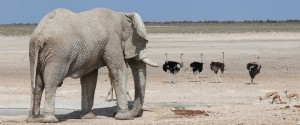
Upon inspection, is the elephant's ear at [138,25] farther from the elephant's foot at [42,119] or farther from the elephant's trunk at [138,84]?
the elephant's foot at [42,119]

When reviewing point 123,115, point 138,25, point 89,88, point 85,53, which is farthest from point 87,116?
point 138,25

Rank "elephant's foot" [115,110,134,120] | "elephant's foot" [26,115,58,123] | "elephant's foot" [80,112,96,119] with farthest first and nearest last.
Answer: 1. "elephant's foot" [80,112,96,119]
2. "elephant's foot" [115,110,134,120]
3. "elephant's foot" [26,115,58,123]

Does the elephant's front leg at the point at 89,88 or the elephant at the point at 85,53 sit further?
the elephant's front leg at the point at 89,88

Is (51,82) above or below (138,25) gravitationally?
below

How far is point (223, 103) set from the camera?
21.6 m

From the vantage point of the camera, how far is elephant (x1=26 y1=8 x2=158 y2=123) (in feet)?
52.7

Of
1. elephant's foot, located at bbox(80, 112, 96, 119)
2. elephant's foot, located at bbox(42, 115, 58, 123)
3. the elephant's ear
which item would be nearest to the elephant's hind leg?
elephant's foot, located at bbox(42, 115, 58, 123)

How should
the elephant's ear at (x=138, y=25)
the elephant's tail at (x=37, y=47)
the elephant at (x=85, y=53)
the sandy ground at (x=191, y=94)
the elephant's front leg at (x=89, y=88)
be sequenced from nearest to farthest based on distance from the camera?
the elephant's tail at (x=37, y=47), the elephant at (x=85, y=53), the sandy ground at (x=191, y=94), the elephant's ear at (x=138, y=25), the elephant's front leg at (x=89, y=88)

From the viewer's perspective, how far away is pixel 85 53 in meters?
16.7

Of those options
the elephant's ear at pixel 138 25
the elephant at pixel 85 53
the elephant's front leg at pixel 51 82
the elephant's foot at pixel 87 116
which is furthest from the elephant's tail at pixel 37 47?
the elephant's ear at pixel 138 25

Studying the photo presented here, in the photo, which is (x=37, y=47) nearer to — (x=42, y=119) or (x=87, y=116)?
(x=42, y=119)

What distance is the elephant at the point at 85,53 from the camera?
16078 millimetres

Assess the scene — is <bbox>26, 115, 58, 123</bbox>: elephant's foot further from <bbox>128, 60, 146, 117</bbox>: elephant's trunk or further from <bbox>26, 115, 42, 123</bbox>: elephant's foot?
<bbox>128, 60, 146, 117</bbox>: elephant's trunk

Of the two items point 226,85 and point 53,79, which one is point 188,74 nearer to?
point 226,85
